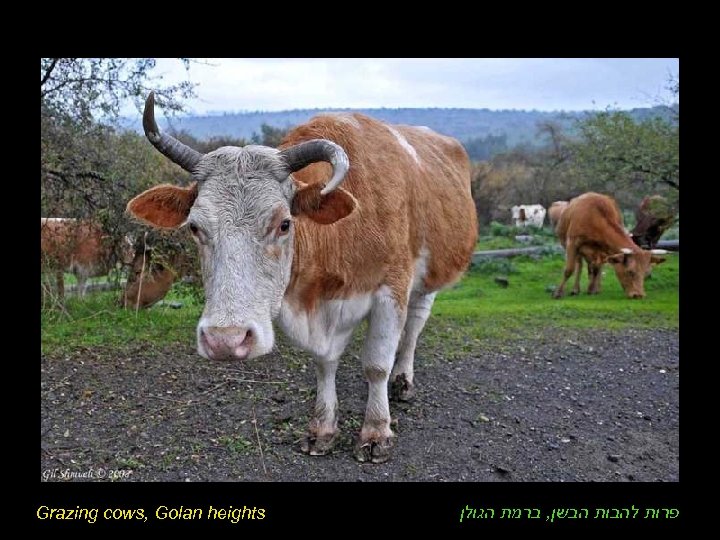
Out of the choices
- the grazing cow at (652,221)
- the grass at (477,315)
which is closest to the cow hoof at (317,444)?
the grass at (477,315)

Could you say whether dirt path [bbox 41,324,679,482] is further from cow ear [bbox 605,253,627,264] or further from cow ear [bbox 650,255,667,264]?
cow ear [bbox 650,255,667,264]

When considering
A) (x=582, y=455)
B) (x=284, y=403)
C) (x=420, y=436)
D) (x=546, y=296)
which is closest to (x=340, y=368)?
(x=284, y=403)

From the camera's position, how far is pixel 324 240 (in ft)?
17.1

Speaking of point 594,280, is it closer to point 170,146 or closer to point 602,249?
point 602,249

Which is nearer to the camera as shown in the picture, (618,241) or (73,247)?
(73,247)

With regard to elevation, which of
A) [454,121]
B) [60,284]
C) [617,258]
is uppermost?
[454,121]

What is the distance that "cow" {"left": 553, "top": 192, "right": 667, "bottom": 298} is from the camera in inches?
582

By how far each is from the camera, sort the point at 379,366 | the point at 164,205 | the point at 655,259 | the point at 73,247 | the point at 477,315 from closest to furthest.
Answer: the point at 164,205, the point at 379,366, the point at 73,247, the point at 477,315, the point at 655,259

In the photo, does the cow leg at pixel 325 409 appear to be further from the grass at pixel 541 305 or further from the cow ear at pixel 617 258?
the cow ear at pixel 617 258

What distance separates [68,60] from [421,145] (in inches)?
186

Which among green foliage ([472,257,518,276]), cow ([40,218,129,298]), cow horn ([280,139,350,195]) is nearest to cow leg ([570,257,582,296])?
green foliage ([472,257,518,276])

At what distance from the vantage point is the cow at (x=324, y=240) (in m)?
4.11

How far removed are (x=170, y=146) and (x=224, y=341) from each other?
5.39 feet

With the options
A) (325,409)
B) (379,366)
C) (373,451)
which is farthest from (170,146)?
(373,451)
